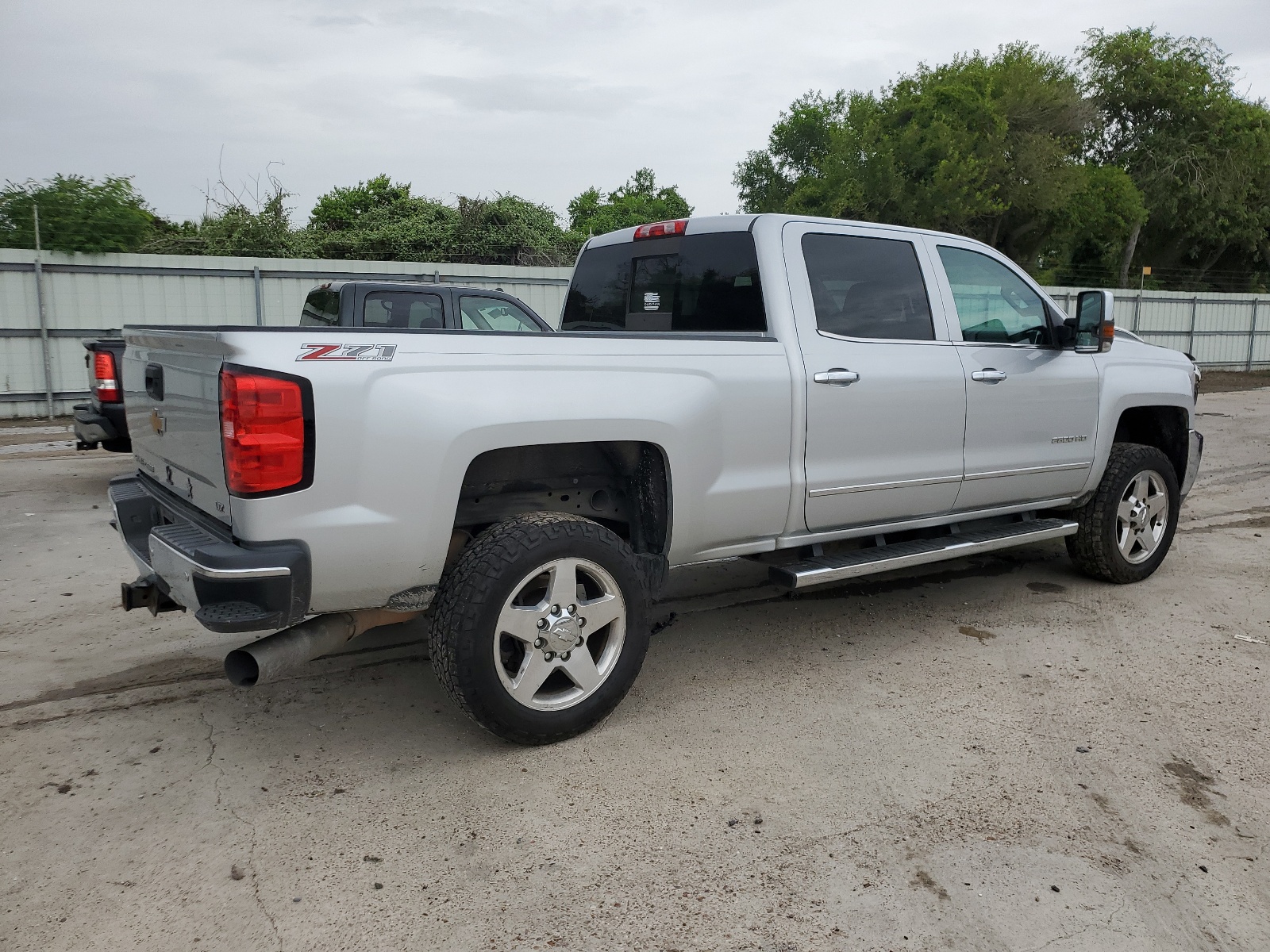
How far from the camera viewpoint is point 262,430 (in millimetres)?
2928

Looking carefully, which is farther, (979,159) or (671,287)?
(979,159)

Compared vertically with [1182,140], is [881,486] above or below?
below

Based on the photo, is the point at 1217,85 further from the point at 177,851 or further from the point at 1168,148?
the point at 177,851

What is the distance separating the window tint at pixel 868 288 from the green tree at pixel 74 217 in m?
13.0

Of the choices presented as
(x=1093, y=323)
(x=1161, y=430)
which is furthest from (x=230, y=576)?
(x=1161, y=430)

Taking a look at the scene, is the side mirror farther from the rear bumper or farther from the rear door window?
the rear door window

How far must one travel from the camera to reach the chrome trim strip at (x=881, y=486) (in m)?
4.21

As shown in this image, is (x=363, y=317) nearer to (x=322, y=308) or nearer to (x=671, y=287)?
(x=322, y=308)

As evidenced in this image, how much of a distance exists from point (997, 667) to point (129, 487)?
12.4 ft

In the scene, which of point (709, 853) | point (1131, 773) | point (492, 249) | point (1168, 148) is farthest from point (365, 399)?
point (1168, 148)

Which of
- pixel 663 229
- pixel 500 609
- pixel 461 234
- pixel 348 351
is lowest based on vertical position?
pixel 500 609

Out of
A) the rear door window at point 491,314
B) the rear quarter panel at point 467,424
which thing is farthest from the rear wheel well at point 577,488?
the rear door window at point 491,314

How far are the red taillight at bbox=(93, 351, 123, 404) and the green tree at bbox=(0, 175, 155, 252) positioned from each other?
740cm

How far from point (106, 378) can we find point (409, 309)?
2440 millimetres
